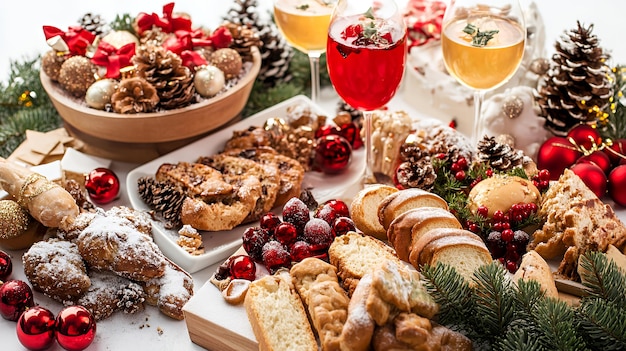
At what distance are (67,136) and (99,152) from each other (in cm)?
12

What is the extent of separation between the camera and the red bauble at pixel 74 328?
1480 millimetres

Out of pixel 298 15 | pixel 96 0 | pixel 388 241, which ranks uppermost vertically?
pixel 298 15

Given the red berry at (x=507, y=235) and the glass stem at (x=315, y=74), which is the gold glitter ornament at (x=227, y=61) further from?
the red berry at (x=507, y=235)

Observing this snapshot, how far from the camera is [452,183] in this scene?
6.03ft

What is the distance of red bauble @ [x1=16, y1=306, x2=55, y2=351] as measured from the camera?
4.88 feet

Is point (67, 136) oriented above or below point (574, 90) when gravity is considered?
below

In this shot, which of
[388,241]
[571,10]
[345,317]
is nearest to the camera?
[345,317]

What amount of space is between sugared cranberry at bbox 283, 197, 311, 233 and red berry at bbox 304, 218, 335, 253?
0.18ft

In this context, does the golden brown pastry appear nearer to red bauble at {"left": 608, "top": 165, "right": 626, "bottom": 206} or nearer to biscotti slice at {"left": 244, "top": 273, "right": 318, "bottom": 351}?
biscotti slice at {"left": 244, "top": 273, "right": 318, "bottom": 351}

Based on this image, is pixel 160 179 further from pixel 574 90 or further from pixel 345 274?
pixel 574 90

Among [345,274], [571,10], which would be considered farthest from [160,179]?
[571,10]

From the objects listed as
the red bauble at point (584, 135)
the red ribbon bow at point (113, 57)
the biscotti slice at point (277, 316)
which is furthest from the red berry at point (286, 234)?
the red bauble at point (584, 135)

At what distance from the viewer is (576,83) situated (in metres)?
2.07

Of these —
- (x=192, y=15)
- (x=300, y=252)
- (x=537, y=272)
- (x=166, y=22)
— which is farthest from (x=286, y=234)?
(x=192, y=15)
